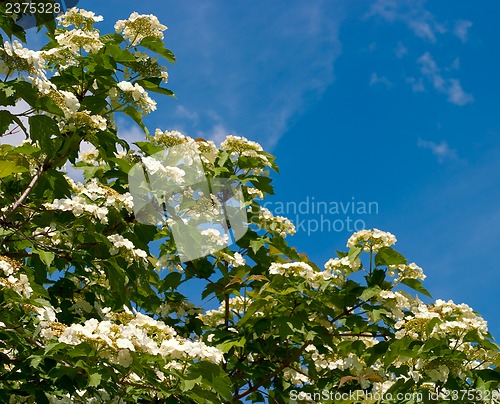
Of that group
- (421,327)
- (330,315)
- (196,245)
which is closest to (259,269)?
(196,245)

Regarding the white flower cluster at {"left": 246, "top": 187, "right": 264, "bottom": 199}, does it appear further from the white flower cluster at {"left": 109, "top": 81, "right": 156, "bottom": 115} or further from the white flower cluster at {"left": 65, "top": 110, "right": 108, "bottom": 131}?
the white flower cluster at {"left": 65, "top": 110, "right": 108, "bottom": 131}

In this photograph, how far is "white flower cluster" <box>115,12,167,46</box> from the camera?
6.73 meters

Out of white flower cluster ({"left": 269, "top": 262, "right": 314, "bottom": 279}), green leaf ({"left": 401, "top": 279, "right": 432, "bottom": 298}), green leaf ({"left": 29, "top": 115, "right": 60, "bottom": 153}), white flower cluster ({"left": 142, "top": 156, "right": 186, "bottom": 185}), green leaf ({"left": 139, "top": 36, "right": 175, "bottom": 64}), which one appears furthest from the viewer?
green leaf ({"left": 139, "top": 36, "right": 175, "bottom": 64})

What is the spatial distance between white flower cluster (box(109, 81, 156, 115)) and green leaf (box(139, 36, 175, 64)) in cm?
59

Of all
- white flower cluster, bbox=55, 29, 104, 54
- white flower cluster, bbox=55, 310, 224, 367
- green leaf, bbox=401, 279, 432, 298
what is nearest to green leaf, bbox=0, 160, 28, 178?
white flower cluster, bbox=55, 310, 224, 367

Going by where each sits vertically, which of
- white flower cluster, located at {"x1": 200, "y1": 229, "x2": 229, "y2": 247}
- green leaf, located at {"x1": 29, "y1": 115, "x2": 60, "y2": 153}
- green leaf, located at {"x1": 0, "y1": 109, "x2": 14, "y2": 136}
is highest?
white flower cluster, located at {"x1": 200, "y1": 229, "x2": 229, "y2": 247}

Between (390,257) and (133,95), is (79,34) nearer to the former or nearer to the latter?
(133,95)

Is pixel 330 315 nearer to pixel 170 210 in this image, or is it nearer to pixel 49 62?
pixel 170 210

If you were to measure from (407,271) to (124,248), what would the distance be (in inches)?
105

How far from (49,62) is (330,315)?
341cm

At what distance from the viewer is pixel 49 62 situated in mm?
6129

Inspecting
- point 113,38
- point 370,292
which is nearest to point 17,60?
point 113,38

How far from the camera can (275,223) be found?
767 cm

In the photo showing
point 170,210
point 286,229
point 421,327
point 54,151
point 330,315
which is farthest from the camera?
point 286,229
